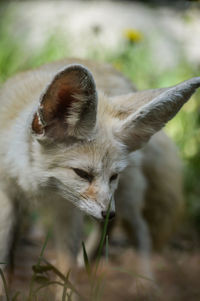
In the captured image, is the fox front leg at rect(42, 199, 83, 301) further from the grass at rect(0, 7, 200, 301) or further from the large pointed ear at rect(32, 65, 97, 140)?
the grass at rect(0, 7, 200, 301)

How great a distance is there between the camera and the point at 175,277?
4.06 m

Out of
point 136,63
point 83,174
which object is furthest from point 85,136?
point 136,63

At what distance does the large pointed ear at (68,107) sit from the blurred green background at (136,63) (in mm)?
2435

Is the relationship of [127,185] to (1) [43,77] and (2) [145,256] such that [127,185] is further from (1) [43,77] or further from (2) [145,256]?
(1) [43,77]

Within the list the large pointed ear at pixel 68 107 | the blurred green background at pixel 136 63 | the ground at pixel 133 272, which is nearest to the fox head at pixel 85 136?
the large pointed ear at pixel 68 107

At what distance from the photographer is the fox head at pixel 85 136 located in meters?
2.58

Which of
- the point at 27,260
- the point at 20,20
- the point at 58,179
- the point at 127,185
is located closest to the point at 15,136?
the point at 58,179

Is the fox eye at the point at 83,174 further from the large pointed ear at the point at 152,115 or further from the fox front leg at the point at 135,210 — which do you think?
the fox front leg at the point at 135,210

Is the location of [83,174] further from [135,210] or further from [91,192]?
[135,210]

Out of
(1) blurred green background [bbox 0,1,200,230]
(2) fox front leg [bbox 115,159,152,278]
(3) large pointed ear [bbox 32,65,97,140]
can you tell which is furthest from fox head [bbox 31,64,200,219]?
(1) blurred green background [bbox 0,1,200,230]

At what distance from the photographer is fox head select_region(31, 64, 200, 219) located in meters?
2.58

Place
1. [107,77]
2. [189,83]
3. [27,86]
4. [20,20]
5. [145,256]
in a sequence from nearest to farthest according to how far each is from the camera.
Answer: [189,83] → [27,86] → [107,77] → [145,256] → [20,20]

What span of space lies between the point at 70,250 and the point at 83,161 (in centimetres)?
94

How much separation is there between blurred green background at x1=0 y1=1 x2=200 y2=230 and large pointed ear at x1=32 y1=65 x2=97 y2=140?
2.43m
